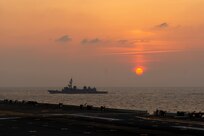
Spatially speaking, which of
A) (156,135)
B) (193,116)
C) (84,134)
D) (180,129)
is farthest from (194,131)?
(193,116)

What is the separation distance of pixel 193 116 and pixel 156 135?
24.3 metres

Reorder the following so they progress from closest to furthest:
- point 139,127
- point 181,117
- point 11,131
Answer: point 11,131 → point 139,127 → point 181,117

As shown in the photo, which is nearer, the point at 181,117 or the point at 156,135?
the point at 156,135

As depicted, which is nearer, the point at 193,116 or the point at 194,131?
the point at 194,131

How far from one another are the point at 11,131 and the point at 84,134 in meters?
6.96

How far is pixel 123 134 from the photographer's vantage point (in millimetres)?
36781

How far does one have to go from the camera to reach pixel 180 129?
4112cm

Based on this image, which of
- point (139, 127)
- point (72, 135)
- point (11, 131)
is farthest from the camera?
point (139, 127)

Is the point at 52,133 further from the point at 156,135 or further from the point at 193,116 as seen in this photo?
the point at 193,116

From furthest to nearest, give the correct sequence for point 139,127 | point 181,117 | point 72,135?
point 181,117, point 139,127, point 72,135

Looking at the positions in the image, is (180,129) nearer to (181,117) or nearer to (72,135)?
(72,135)

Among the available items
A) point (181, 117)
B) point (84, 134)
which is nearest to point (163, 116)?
point (181, 117)

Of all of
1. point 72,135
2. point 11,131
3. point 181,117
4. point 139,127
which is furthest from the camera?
point 181,117

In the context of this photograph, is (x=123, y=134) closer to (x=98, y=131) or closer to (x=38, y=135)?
(x=98, y=131)
